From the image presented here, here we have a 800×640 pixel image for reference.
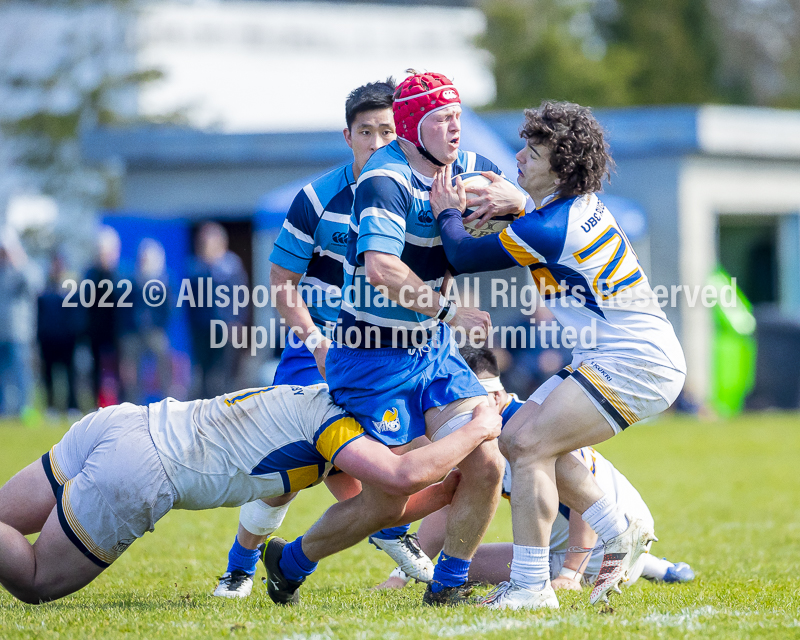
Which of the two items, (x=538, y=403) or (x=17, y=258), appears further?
(x=17, y=258)

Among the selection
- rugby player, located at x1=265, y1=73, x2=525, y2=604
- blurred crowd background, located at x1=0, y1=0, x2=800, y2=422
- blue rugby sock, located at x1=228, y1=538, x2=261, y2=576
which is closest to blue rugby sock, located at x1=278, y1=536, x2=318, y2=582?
rugby player, located at x1=265, y1=73, x2=525, y2=604

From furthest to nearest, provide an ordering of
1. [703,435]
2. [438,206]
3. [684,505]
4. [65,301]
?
[65,301], [703,435], [684,505], [438,206]

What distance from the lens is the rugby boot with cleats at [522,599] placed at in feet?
13.3

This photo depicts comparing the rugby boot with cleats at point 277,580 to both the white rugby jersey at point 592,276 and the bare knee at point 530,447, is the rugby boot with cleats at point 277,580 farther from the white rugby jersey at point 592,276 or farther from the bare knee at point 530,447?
the white rugby jersey at point 592,276

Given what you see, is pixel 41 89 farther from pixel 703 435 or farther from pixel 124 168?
pixel 703 435

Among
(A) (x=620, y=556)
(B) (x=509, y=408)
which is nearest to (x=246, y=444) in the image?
(B) (x=509, y=408)

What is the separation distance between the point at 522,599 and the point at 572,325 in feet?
3.77

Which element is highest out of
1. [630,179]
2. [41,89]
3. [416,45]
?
[416,45]

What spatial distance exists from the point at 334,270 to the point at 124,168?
44.6ft

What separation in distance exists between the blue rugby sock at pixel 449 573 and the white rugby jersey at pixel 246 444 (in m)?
0.66

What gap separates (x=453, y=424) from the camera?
420 cm

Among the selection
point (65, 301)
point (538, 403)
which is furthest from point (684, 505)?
point (65, 301)

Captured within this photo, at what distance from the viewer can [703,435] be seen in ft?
41.3

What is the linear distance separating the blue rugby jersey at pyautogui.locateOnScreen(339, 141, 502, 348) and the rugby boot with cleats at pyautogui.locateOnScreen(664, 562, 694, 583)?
1851mm
